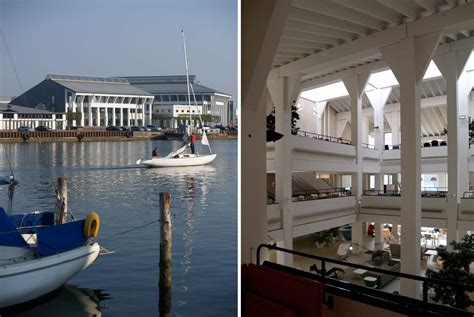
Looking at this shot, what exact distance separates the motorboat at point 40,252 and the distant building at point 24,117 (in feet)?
2.37

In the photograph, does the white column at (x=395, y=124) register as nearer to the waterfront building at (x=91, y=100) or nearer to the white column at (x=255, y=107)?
the white column at (x=255, y=107)

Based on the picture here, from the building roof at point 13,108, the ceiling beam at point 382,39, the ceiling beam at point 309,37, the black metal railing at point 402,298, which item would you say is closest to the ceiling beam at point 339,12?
the ceiling beam at point 382,39

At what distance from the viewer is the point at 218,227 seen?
4.18 metres

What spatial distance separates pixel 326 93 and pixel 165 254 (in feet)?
62.6

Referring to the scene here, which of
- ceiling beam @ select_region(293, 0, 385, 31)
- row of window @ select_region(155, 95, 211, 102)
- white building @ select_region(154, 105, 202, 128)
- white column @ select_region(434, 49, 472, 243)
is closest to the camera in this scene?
row of window @ select_region(155, 95, 211, 102)

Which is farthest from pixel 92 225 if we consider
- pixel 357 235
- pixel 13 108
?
pixel 357 235

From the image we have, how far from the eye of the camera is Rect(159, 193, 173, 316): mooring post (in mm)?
3855

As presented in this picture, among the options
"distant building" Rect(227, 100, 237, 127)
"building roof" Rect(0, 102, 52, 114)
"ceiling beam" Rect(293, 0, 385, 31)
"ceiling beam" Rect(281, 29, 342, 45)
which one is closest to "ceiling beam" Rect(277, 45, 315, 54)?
"ceiling beam" Rect(281, 29, 342, 45)

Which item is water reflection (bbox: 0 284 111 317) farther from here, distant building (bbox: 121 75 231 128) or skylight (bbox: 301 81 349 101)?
skylight (bbox: 301 81 349 101)

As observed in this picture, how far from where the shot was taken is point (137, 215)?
13.3ft

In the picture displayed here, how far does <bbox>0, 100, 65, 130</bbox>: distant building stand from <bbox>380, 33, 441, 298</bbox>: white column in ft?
29.2

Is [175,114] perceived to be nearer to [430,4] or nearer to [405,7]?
[405,7]

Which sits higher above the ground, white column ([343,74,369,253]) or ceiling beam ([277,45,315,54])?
ceiling beam ([277,45,315,54])

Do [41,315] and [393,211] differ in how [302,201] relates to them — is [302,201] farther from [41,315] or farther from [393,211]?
[41,315]
